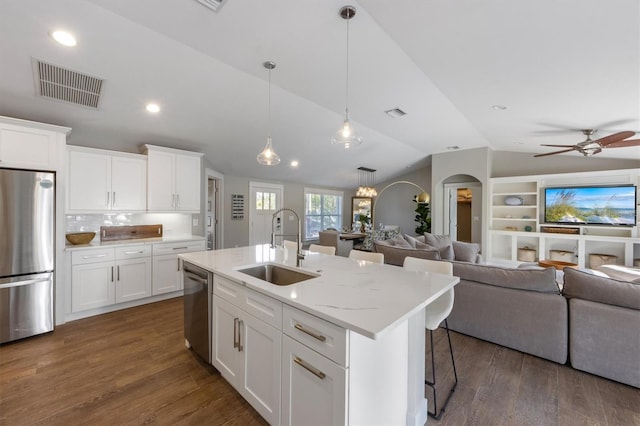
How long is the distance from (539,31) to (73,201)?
16.3ft

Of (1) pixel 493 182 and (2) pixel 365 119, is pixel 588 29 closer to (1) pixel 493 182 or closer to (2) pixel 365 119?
(2) pixel 365 119

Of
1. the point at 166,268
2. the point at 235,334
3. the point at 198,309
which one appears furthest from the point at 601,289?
the point at 166,268

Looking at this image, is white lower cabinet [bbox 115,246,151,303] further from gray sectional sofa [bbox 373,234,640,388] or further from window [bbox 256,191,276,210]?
gray sectional sofa [bbox 373,234,640,388]

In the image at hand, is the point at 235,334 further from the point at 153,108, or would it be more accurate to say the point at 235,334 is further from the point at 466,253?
the point at 466,253

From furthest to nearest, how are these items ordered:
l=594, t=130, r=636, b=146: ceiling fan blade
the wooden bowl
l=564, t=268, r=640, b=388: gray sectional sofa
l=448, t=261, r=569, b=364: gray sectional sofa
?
1. the wooden bowl
2. l=594, t=130, r=636, b=146: ceiling fan blade
3. l=448, t=261, r=569, b=364: gray sectional sofa
4. l=564, t=268, r=640, b=388: gray sectional sofa

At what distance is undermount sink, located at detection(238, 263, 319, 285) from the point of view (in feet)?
7.04

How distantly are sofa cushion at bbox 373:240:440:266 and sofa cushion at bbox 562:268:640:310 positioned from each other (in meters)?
1.30

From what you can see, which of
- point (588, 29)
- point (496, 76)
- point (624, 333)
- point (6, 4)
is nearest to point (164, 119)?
point (6, 4)

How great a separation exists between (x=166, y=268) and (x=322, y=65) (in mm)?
3457

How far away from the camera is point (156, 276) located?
3.80 meters

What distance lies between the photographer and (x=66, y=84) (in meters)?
2.72

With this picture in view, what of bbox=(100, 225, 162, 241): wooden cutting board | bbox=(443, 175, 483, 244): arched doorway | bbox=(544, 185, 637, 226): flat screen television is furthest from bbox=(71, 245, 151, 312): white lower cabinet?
bbox=(544, 185, 637, 226): flat screen television

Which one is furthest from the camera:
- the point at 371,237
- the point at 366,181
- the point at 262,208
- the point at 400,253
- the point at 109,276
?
the point at 366,181

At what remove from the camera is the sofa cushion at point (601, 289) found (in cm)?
207
